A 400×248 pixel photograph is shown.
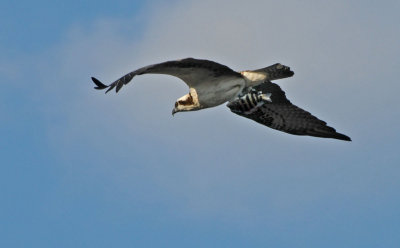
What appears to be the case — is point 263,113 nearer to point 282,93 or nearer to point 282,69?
point 282,93

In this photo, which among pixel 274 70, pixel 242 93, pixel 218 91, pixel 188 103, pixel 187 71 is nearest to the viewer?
pixel 187 71

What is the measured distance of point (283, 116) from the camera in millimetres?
22672

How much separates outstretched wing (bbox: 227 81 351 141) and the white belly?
179 cm

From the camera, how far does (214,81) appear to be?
19.7 meters

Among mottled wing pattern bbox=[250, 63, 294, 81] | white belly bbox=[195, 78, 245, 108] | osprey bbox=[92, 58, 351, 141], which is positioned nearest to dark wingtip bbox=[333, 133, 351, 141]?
osprey bbox=[92, 58, 351, 141]

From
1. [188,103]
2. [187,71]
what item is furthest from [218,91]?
→ [187,71]

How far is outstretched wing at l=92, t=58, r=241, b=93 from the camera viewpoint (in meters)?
17.6

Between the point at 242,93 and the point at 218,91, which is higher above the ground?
the point at 242,93

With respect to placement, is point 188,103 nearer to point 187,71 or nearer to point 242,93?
point 242,93

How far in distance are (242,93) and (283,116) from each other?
2.08 m

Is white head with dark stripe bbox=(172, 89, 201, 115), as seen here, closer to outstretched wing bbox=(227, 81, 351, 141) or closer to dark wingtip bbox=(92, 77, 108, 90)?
outstretched wing bbox=(227, 81, 351, 141)

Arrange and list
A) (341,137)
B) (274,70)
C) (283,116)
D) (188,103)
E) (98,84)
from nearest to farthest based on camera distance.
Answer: (98,84) → (274,70) → (188,103) → (341,137) → (283,116)

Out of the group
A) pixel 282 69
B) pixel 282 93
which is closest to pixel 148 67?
pixel 282 69

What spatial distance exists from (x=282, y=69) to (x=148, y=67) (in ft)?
11.4
